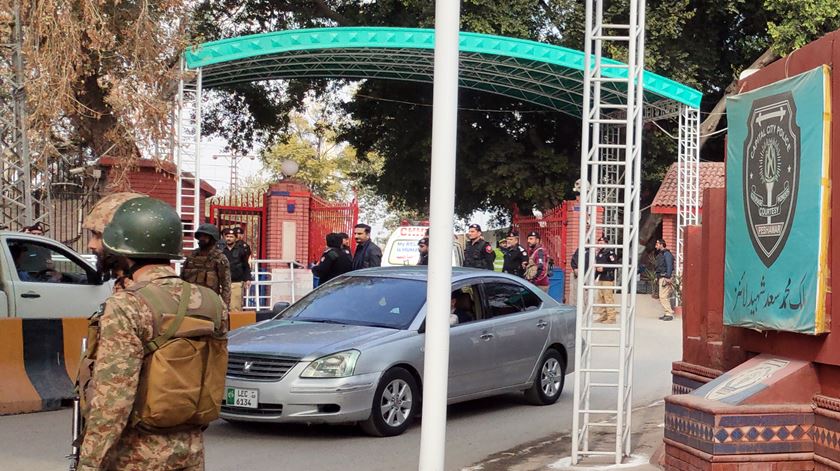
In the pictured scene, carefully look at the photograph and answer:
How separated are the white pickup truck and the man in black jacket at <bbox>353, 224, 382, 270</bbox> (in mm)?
3831

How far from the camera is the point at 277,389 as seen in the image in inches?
354

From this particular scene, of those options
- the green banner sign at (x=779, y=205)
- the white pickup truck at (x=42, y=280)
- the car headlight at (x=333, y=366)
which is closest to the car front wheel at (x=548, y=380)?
the car headlight at (x=333, y=366)

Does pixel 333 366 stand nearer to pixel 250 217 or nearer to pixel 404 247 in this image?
pixel 250 217

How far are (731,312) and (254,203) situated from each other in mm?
19056

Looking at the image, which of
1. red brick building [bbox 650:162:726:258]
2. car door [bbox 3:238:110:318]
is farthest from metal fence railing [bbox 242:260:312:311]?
red brick building [bbox 650:162:726:258]

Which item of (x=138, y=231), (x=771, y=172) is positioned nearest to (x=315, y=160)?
(x=771, y=172)

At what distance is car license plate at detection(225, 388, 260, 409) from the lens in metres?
9.05

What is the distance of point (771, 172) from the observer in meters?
6.83

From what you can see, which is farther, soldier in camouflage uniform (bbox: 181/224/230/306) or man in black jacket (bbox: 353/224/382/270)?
man in black jacket (bbox: 353/224/382/270)

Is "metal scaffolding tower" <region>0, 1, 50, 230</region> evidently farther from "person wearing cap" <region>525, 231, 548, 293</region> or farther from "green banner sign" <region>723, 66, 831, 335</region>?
"green banner sign" <region>723, 66, 831, 335</region>

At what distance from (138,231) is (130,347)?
0.43 meters

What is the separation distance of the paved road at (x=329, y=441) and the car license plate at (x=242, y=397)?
332mm

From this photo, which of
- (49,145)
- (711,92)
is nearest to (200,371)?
(49,145)

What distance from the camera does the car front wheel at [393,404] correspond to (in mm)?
9383
